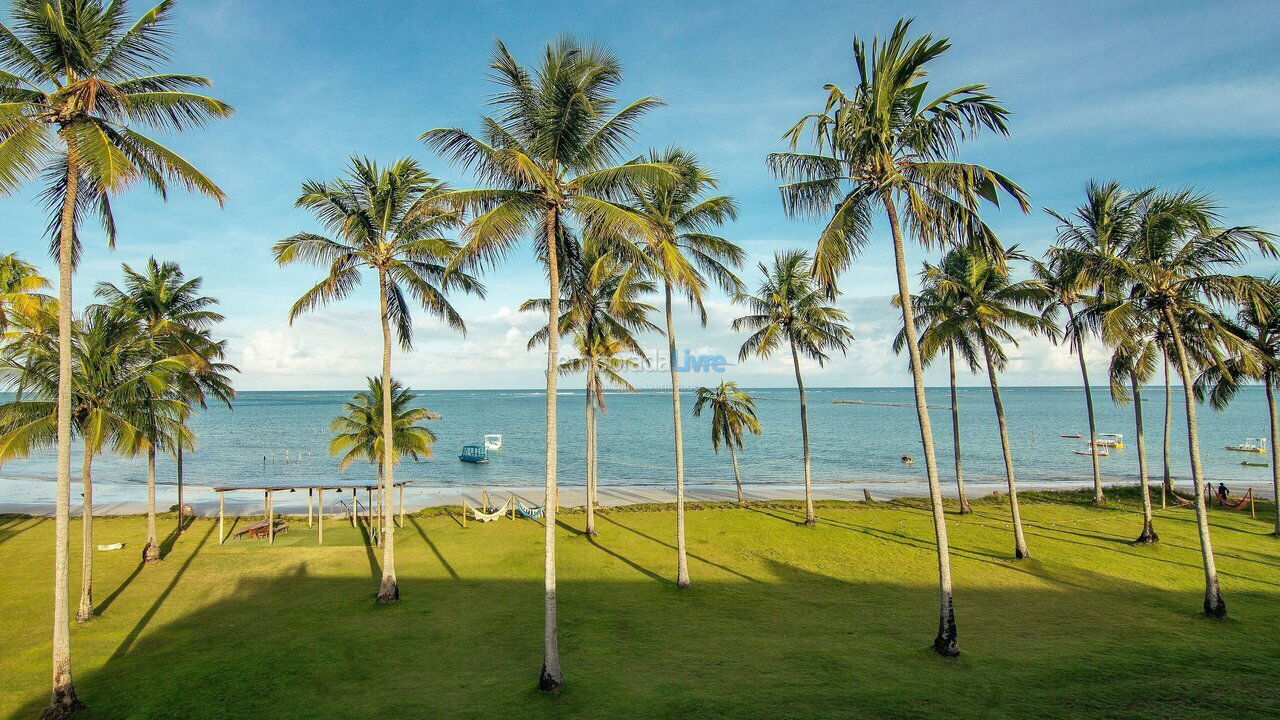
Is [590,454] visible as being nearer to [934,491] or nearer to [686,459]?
[934,491]

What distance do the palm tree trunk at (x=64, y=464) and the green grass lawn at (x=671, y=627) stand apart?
0.60 metres

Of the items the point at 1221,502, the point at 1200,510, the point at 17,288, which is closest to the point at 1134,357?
the point at 1200,510

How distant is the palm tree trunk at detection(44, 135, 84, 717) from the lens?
29.4 ft

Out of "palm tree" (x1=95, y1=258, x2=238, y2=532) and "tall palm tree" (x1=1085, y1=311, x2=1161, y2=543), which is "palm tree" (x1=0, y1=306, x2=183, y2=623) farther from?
"tall palm tree" (x1=1085, y1=311, x2=1161, y2=543)

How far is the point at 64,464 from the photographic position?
9578mm

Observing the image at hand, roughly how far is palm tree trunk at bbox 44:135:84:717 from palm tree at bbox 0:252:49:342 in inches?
310

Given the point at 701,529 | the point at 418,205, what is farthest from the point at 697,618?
the point at 418,205

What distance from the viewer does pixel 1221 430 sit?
8012 cm

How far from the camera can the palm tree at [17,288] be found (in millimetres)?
14836

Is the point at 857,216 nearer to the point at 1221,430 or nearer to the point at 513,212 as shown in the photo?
the point at 513,212

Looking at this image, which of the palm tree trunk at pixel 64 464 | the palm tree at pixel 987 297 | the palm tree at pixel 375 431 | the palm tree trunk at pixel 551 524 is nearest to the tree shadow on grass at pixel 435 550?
the palm tree at pixel 375 431

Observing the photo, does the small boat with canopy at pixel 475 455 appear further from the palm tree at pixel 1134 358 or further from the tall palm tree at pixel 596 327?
the palm tree at pixel 1134 358

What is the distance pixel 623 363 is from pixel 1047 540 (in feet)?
55.2

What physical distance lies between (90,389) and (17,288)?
21.2 ft
